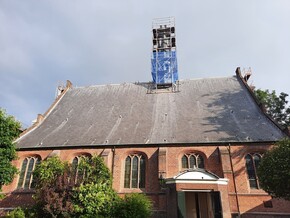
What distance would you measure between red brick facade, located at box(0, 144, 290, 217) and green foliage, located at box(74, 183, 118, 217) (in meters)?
3.76

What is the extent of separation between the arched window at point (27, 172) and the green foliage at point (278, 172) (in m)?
17.8

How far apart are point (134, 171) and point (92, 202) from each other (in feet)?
18.6

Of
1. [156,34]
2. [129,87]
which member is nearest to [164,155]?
[129,87]

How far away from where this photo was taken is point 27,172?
1970cm

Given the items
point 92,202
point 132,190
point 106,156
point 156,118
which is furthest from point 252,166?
point 92,202

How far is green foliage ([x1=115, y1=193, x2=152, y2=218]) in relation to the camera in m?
13.2

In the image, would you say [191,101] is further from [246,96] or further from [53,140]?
[53,140]

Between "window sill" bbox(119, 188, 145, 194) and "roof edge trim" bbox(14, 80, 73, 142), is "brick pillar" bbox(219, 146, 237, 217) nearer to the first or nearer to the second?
"window sill" bbox(119, 188, 145, 194)

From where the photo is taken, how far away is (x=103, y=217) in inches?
509

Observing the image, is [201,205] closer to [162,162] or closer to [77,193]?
Result: [162,162]

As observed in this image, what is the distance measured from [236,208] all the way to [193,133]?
20.9 feet

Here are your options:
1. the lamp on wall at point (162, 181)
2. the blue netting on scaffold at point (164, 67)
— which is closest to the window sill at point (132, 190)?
the lamp on wall at point (162, 181)

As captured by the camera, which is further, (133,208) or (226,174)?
(226,174)

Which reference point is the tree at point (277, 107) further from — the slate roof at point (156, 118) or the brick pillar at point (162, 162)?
the brick pillar at point (162, 162)
